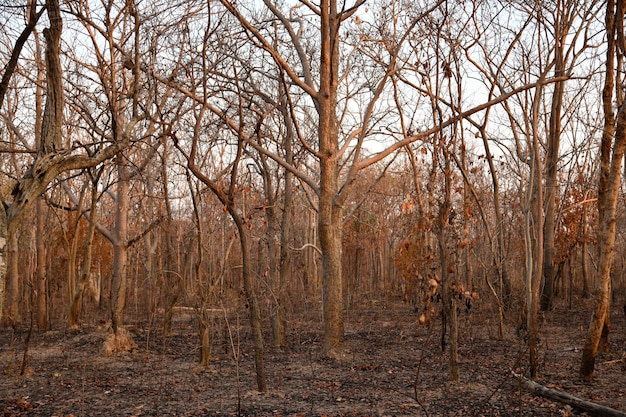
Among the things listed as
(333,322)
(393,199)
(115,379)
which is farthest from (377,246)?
(115,379)

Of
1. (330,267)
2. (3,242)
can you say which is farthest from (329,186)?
(3,242)

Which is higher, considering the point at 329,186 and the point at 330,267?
the point at 329,186

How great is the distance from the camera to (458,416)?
5.67 m

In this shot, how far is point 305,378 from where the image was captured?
26.8 feet

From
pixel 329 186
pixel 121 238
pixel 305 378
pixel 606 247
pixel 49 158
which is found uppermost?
A: pixel 329 186

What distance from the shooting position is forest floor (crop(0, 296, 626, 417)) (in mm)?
6160

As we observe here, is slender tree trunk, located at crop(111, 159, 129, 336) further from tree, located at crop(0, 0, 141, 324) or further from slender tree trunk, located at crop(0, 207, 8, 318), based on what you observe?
slender tree trunk, located at crop(0, 207, 8, 318)

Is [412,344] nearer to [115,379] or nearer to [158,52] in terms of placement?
[115,379]

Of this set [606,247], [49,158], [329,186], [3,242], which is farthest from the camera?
[329,186]

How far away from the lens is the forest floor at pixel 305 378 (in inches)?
243

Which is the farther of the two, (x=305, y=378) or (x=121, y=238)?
(x=121, y=238)

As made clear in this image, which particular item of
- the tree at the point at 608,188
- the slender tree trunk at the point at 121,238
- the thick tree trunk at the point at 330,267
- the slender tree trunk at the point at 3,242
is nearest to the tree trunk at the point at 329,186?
the thick tree trunk at the point at 330,267

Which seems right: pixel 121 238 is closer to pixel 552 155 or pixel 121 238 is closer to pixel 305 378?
pixel 305 378

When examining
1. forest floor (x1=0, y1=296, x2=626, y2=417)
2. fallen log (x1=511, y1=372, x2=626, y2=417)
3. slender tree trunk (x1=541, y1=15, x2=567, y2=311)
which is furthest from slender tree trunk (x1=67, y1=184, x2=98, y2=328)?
fallen log (x1=511, y1=372, x2=626, y2=417)
